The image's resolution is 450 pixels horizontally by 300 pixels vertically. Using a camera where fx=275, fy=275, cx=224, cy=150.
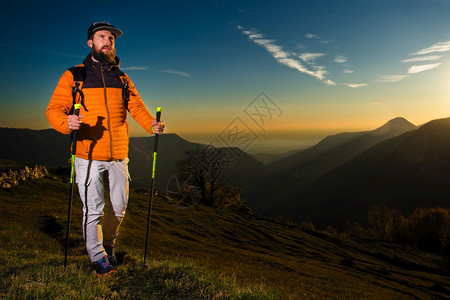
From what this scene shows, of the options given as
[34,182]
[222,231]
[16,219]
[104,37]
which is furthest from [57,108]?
[222,231]

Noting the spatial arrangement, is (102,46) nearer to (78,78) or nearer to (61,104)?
(78,78)

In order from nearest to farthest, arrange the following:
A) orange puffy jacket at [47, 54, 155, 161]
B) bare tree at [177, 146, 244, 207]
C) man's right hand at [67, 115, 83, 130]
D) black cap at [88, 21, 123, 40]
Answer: man's right hand at [67, 115, 83, 130], orange puffy jacket at [47, 54, 155, 161], black cap at [88, 21, 123, 40], bare tree at [177, 146, 244, 207]

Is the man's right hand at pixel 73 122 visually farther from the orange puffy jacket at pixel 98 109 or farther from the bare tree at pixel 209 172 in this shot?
the bare tree at pixel 209 172

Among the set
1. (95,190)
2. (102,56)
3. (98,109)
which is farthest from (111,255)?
(102,56)

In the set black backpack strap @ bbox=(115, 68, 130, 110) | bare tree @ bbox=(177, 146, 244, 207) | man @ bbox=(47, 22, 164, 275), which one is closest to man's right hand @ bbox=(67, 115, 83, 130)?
man @ bbox=(47, 22, 164, 275)

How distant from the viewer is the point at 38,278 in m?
4.33

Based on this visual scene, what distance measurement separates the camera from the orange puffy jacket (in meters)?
5.19

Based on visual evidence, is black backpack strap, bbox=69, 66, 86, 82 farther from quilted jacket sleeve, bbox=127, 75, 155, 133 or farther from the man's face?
quilted jacket sleeve, bbox=127, 75, 155, 133

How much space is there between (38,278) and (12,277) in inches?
15.8

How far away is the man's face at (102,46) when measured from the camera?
5.46 metres

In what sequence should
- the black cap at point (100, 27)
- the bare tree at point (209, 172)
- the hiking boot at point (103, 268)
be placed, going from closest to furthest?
1. the hiking boot at point (103, 268)
2. the black cap at point (100, 27)
3. the bare tree at point (209, 172)

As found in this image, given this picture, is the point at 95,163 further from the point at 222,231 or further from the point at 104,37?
the point at 222,231

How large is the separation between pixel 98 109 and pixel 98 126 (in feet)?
1.09

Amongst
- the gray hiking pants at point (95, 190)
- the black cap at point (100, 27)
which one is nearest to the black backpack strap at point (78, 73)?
the black cap at point (100, 27)
